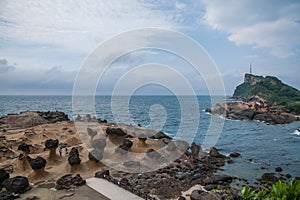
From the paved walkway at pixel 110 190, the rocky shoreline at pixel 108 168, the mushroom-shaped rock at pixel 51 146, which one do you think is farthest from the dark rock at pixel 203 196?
the mushroom-shaped rock at pixel 51 146

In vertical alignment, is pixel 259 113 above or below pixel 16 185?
above

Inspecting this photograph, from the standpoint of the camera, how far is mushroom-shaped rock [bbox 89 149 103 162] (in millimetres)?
25016

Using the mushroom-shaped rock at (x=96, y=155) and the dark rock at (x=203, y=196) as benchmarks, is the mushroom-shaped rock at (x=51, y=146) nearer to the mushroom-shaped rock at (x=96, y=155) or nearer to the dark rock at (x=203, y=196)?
the mushroom-shaped rock at (x=96, y=155)

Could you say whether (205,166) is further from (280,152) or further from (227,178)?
(280,152)

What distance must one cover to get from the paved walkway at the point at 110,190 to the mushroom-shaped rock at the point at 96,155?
268 inches

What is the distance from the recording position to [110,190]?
16266 millimetres

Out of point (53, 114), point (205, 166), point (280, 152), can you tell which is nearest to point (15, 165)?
point (205, 166)

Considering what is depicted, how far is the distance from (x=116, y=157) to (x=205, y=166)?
34.0ft

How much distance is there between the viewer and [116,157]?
26984 mm

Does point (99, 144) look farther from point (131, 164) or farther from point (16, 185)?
point (16, 185)

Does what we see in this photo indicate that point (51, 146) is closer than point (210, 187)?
No

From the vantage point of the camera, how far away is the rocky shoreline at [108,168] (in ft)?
57.5

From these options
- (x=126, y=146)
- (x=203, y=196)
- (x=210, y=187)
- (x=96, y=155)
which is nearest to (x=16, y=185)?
(x=96, y=155)

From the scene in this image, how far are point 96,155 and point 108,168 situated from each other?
216 cm
